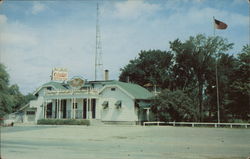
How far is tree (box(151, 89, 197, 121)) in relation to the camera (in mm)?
37375

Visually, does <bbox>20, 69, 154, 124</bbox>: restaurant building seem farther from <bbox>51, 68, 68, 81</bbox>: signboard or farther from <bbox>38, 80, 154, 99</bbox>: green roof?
<bbox>51, 68, 68, 81</bbox>: signboard

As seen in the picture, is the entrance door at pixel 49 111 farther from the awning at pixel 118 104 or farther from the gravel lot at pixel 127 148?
the gravel lot at pixel 127 148

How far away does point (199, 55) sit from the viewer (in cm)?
4466

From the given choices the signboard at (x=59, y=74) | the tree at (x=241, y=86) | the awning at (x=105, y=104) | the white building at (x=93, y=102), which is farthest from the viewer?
the signboard at (x=59, y=74)

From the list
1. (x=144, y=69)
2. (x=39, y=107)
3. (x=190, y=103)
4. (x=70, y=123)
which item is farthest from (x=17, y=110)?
(x=190, y=103)

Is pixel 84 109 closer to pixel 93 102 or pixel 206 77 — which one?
pixel 93 102

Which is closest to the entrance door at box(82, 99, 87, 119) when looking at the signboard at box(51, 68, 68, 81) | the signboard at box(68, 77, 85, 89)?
the signboard at box(68, 77, 85, 89)

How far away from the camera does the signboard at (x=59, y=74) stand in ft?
175

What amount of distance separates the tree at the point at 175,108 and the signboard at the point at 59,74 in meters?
22.0

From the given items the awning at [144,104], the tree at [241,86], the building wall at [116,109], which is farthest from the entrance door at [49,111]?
the tree at [241,86]

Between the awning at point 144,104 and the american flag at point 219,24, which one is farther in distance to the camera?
the awning at point 144,104

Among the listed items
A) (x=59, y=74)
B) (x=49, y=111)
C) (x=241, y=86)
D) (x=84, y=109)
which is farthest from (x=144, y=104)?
(x=59, y=74)

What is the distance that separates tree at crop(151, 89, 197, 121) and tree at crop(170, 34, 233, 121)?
806cm

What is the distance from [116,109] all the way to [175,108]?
9.02 metres
